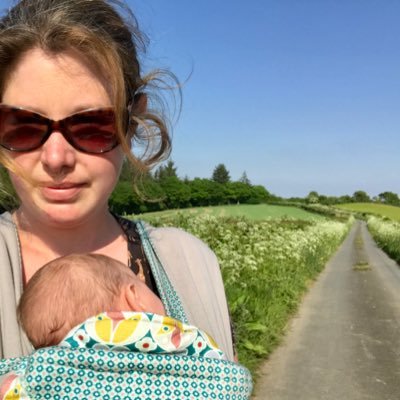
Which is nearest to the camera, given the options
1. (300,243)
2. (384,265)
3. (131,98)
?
(131,98)

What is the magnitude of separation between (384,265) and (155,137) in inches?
802

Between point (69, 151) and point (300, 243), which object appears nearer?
point (69, 151)

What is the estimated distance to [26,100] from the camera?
153 centimetres

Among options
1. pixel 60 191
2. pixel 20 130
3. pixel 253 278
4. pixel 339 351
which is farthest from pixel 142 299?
pixel 253 278

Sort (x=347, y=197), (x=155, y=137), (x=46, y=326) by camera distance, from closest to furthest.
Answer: (x=46, y=326), (x=155, y=137), (x=347, y=197)

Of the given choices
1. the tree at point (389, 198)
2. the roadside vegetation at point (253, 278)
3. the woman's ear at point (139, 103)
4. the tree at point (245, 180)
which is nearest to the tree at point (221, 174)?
the tree at point (245, 180)

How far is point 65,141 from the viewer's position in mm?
1567

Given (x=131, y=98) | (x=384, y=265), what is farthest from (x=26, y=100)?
(x=384, y=265)

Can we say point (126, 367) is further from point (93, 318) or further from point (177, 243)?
point (177, 243)

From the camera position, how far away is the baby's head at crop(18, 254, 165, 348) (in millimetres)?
1438

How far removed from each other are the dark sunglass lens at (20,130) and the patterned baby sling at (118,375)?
0.63 metres

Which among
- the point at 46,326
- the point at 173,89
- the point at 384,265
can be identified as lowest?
→ the point at 384,265

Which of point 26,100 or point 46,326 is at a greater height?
point 26,100

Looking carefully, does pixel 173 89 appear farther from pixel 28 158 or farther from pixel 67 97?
pixel 28 158
